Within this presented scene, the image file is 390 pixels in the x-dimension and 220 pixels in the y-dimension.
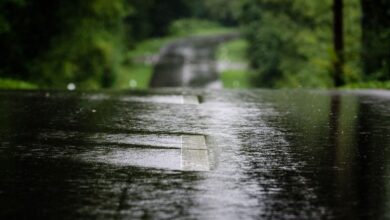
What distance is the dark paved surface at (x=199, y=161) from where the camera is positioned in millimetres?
5219

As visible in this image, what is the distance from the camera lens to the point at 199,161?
7.09 m

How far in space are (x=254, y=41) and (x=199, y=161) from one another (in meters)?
51.0

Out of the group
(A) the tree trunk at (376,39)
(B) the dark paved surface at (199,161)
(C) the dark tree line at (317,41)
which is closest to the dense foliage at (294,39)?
(C) the dark tree line at (317,41)

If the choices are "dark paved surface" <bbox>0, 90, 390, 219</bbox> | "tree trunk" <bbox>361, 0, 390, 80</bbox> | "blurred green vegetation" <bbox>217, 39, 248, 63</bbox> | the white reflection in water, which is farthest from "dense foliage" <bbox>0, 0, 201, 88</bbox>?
"blurred green vegetation" <bbox>217, 39, 248, 63</bbox>

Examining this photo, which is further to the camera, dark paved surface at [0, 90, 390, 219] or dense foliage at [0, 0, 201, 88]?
dense foliage at [0, 0, 201, 88]

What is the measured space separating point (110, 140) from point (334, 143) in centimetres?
250

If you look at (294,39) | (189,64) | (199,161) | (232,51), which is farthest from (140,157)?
(232,51)

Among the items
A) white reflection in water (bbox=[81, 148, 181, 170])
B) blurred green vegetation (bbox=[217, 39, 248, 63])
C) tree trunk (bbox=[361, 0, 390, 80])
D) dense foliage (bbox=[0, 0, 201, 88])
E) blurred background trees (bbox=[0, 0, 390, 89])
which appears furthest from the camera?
blurred green vegetation (bbox=[217, 39, 248, 63])

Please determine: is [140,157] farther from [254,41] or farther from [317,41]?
[254,41]

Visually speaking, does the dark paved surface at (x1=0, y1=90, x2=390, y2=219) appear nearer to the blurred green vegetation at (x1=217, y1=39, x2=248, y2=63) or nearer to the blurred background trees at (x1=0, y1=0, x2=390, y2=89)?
the blurred background trees at (x1=0, y1=0, x2=390, y2=89)

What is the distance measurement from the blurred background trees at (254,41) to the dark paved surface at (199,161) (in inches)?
510

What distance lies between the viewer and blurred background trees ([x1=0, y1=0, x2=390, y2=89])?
84.2 ft

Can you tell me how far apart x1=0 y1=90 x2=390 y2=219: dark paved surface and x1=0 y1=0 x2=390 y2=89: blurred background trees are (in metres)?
12.9

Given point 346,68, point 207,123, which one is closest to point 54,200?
point 207,123
